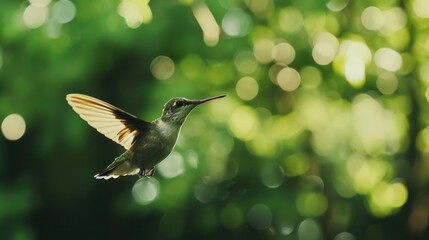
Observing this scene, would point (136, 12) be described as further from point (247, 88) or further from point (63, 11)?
point (247, 88)

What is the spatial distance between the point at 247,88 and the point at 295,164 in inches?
34.6

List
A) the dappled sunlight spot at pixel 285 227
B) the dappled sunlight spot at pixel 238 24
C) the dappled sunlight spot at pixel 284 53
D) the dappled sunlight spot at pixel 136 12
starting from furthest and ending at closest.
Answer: the dappled sunlight spot at pixel 285 227 → the dappled sunlight spot at pixel 284 53 → the dappled sunlight spot at pixel 238 24 → the dappled sunlight spot at pixel 136 12

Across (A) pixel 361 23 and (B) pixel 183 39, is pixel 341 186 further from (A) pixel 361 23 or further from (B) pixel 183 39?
(B) pixel 183 39

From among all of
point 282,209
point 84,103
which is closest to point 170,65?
point 282,209

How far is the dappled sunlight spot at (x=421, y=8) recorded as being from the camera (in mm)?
5582

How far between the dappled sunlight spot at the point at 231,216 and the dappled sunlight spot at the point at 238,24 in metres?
1.83

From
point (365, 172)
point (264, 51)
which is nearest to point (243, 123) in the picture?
point (264, 51)

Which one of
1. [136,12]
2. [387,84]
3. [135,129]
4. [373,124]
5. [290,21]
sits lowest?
[373,124]

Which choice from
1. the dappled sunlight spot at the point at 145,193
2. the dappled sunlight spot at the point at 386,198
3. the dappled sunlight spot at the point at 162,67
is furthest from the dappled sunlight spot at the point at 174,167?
the dappled sunlight spot at the point at 386,198

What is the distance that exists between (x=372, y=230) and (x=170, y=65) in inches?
103

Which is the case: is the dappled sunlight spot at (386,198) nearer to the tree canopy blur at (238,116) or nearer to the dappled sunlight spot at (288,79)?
the tree canopy blur at (238,116)

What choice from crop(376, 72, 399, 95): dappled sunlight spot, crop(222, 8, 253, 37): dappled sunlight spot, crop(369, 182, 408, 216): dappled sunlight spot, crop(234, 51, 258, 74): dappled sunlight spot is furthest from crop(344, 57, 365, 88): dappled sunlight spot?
crop(369, 182, 408, 216): dappled sunlight spot

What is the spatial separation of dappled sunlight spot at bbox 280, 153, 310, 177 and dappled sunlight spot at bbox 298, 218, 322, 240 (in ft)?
1.49

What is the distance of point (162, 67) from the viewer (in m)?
5.68
